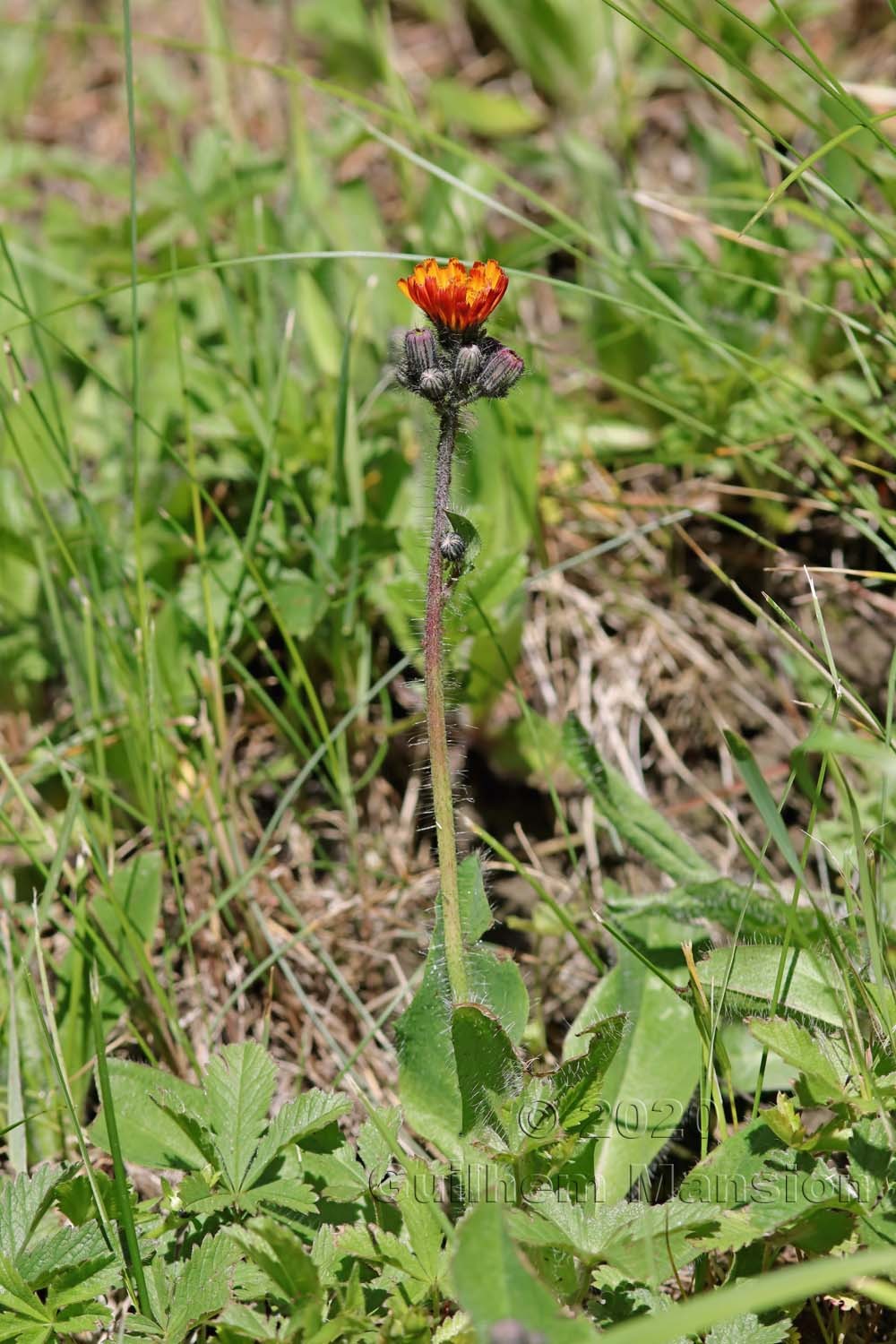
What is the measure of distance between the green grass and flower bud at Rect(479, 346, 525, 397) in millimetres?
561

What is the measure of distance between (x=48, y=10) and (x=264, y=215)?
2086 mm

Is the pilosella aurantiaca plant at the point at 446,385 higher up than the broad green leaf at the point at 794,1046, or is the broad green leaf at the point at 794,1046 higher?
the pilosella aurantiaca plant at the point at 446,385

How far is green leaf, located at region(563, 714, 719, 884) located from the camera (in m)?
2.34

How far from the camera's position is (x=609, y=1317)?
1.67 metres

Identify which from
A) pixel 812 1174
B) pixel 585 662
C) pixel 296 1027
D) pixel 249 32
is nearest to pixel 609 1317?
pixel 812 1174

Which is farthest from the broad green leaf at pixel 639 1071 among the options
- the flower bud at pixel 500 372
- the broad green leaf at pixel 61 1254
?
the flower bud at pixel 500 372

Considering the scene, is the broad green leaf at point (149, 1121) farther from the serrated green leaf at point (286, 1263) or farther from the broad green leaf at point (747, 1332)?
the broad green leaf at point (747, 1332)

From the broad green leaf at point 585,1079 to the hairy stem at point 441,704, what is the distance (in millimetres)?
177

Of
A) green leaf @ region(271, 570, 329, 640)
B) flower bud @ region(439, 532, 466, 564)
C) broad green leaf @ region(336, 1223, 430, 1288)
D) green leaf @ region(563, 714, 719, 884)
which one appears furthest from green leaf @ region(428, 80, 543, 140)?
broad green leaf @ region(336, 1223, 430, 1288)

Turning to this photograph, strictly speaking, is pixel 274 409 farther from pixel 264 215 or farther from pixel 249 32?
pixel 249 32

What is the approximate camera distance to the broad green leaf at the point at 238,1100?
70.4 inches

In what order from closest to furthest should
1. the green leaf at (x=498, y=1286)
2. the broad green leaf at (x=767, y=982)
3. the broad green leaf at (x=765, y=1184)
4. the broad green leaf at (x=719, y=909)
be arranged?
the green leaf at (x=498, y=1286) < the broad green leaf at (x=765, y=1184) < the broad green leaf at (x=767, y=982) < the broad green leaf at (x=719, y=909)

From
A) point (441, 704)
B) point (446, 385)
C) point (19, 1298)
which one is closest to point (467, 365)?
point (446, 385)

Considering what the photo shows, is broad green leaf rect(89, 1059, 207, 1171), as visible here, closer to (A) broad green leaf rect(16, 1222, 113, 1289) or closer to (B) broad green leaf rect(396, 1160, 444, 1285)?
(A) broad green leaf rect(16, 1222, 113, 1289)
